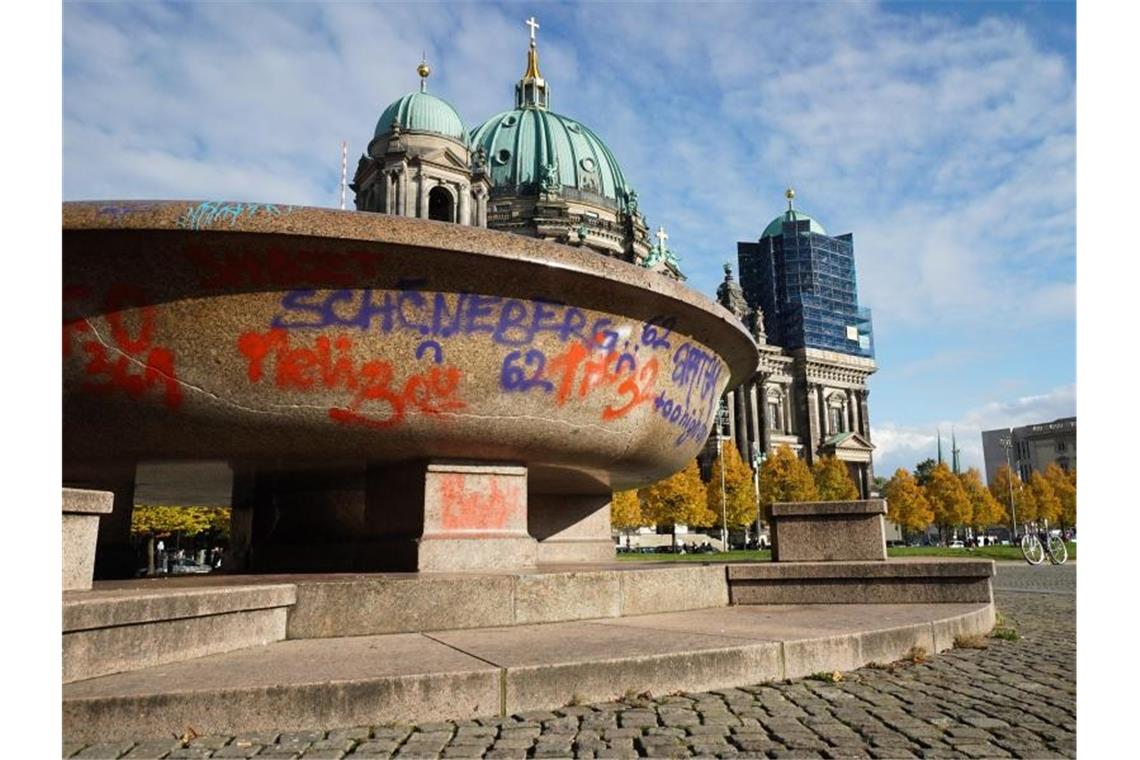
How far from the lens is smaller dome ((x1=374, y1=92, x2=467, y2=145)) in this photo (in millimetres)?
52781

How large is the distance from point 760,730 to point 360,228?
3571 millimetres

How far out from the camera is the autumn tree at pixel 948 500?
68500 mm

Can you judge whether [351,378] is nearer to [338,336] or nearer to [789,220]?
[338,336]

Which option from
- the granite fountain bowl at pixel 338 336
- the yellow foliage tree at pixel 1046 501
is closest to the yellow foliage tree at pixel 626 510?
the yellow foliage tree at pixel 1046 501

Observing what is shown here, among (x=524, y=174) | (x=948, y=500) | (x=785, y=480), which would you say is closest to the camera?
(x=785, y=480)

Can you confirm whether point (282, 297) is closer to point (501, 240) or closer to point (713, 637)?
point (501, 240)

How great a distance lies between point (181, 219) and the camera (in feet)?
15.5

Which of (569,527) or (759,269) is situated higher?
(759,269)

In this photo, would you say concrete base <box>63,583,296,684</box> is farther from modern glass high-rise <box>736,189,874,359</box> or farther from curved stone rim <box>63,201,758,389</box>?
modern glass high-rise <box>736,189,874,359</box>

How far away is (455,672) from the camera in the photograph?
3545mm

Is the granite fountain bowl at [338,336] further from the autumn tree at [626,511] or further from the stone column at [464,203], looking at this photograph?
the autumn tree at [626,511]

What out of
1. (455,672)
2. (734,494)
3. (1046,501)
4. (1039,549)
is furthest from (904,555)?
(1046,501)

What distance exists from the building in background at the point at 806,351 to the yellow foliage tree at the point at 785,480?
10634mm

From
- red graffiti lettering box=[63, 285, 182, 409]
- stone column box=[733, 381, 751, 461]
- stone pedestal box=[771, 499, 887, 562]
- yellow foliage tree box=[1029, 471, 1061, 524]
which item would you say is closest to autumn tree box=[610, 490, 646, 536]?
stone column box=[733, 381, 751, 461]
